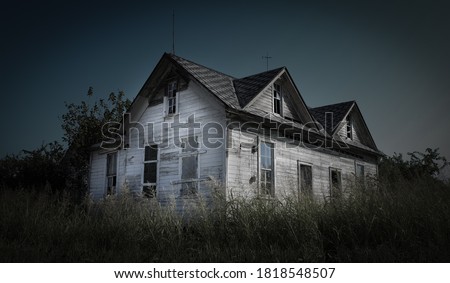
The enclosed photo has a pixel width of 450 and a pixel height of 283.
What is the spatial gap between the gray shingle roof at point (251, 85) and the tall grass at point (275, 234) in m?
5.53

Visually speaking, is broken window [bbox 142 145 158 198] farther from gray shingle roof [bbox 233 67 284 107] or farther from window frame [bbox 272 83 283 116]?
window frame [bbox 272 83 283 116]

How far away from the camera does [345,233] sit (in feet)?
18.4

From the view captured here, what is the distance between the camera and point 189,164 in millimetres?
11336

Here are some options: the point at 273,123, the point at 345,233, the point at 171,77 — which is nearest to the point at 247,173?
the point at 273,123

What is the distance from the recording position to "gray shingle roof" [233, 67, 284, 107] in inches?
462

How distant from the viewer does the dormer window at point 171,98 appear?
41.0ft

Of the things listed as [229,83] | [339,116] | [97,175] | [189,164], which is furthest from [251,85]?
[97,175]

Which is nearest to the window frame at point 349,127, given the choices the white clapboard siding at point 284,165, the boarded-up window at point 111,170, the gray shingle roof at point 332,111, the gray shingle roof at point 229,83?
the gray shingle roof at point 332,111

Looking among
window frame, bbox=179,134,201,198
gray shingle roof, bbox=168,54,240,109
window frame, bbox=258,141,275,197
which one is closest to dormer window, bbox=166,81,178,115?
gray shingle roof, bbox=168,54,240,109

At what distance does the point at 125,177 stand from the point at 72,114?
913cm

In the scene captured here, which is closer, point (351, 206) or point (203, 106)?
point (351, 206)

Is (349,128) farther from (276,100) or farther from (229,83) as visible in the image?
(229,83)

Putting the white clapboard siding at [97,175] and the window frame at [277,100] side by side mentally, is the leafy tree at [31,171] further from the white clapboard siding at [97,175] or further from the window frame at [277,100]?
the window frame at [277,100]
